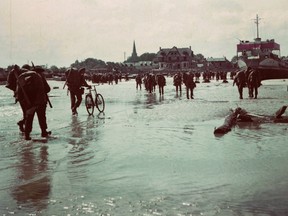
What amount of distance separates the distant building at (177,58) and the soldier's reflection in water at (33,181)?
148 meters

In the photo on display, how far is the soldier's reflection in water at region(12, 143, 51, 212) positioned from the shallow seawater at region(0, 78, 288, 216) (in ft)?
0.04

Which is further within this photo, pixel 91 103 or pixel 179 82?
pixel 179 82

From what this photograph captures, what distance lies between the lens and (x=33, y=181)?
6.05m

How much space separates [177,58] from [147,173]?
5956 inches

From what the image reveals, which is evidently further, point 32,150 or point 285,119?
point 285,119

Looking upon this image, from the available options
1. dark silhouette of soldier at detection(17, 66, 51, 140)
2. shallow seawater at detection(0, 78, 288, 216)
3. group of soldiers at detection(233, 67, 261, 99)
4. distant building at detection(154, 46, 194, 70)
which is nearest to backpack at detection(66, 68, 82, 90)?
shallow seawater at detection(0, 78, 288, 216)

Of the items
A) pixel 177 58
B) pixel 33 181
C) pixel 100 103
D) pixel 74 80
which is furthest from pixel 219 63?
pixel 33 181

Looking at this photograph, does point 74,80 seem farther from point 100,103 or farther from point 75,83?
point 100,103

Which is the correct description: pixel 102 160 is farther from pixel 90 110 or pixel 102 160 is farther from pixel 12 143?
pixel 90 110

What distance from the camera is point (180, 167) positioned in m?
6.78

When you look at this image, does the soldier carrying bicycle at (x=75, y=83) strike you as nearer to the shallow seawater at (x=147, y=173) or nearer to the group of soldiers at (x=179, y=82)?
the shallow seawater at (x=147, y=173)

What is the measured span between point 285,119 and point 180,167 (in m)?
7.21

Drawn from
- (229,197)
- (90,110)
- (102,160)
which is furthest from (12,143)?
(90,110)

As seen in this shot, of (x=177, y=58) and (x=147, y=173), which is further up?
(x=177, y=58)
